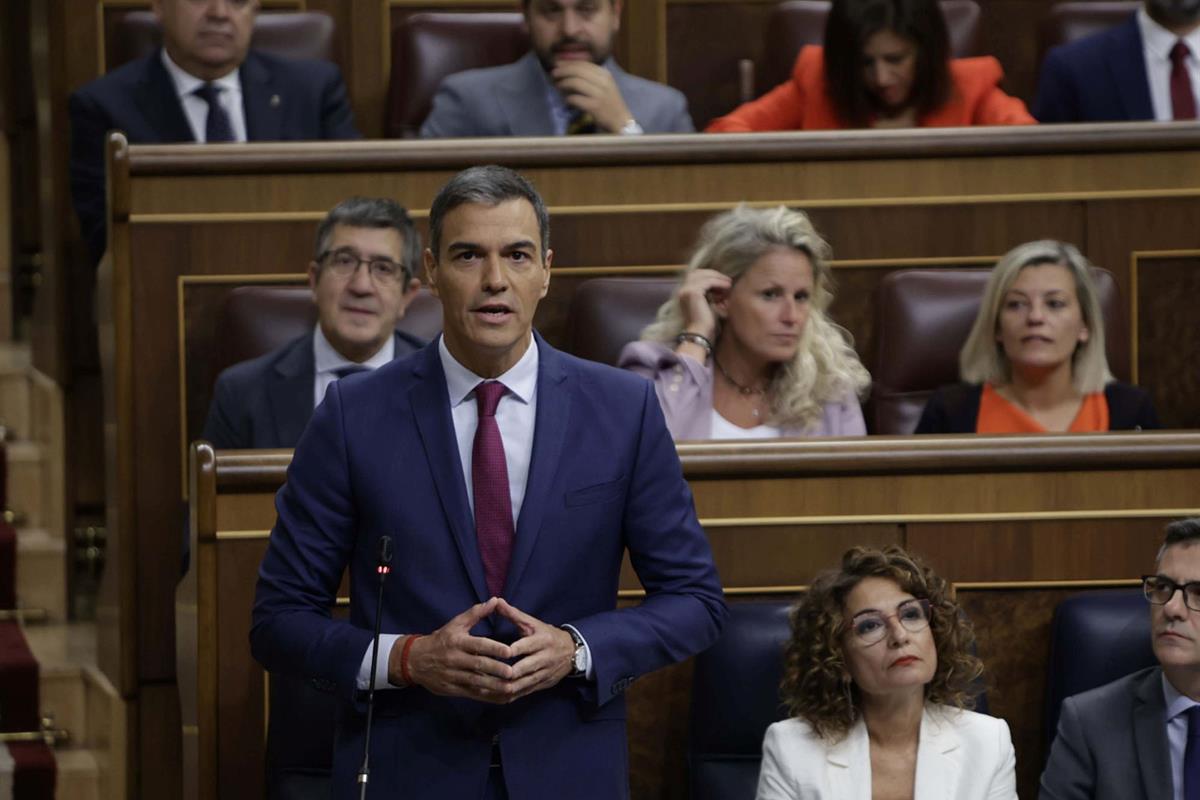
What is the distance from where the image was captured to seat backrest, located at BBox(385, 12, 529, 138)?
1.96m

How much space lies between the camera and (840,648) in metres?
1.13

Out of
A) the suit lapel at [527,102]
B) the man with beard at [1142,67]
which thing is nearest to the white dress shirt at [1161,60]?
the man with beard at [1142,67]

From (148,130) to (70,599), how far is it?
412 millimetres

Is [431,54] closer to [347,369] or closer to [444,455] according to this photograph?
[347,369]

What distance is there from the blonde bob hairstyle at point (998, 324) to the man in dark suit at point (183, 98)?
65 cm

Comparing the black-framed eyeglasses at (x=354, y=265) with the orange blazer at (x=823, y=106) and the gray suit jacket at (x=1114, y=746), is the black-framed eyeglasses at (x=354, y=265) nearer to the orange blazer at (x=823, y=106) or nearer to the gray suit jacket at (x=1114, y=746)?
the orange blazer at (x=823, y=106)

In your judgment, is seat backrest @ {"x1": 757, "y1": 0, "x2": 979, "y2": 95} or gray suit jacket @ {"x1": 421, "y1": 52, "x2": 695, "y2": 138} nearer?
gray suit jacket @ {"x1": 421, "y1": 52, "x2": 695, "y2": 138}

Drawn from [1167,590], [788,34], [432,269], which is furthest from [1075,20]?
[432,269]

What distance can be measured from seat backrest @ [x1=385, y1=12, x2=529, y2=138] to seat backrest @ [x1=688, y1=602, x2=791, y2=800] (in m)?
0.90

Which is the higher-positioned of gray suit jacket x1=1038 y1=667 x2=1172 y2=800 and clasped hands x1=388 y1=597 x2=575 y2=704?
clasped hands x1=388 y1=597 x2=575 y2=704

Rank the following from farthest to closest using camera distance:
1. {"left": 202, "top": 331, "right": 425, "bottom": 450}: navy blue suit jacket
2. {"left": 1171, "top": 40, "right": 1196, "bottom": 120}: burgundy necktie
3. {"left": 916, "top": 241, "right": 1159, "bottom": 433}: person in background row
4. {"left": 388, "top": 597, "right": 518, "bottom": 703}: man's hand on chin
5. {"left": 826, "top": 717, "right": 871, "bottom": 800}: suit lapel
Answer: {"left": 1171, "top": 40, "right": 1196, "bottom": 120}: burgundy necktie < {"left": 916, "top": 241, "right": 1159, "bottom": 433}: person in background row < {"left": 202, "top": 331, "right": 425, "bottom": 450}: navy blue suit jacket < {"left": 826, "top": 717, "right": 871, "bottom": 800}: suit lapel < {"left": 388, "top": 597, "right": 518, "bottom": 703}: man's hand on chin

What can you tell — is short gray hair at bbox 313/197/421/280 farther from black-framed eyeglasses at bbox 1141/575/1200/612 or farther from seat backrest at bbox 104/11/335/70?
black-framed eyeglasses at bbox 1141/575/1200/612

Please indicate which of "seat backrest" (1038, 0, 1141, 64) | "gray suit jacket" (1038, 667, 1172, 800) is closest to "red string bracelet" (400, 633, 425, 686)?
"gray suit jacket" (1038, 667, 1172, 800)

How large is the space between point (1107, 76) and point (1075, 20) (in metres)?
0.20
